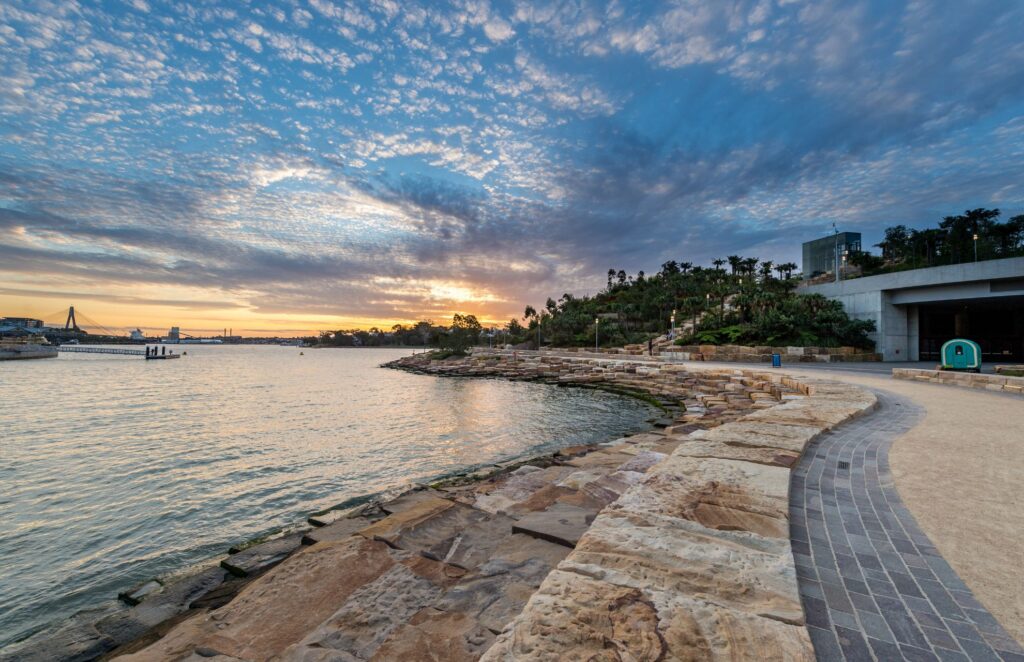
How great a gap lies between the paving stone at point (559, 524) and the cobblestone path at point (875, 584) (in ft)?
5.32

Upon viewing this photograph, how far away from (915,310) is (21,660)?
38.5m

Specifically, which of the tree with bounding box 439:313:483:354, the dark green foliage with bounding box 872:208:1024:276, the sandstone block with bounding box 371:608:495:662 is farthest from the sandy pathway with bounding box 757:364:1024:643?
the dark green foliage with bounding box 872:208:1024:276

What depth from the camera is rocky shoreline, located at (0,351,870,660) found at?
6.06ft

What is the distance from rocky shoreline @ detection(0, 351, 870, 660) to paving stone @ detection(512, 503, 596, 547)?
0.06 feet

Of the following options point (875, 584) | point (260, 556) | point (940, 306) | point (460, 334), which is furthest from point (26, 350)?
point (940, 306)

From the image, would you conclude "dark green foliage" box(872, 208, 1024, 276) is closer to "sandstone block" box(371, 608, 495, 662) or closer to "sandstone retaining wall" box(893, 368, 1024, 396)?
"sandstone retaining wall" box(893, 368, 1024, 396)

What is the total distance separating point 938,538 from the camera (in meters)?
2.82

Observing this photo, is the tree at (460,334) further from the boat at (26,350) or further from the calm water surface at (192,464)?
the boat at (26,350)

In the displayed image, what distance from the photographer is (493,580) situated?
300 centimetres

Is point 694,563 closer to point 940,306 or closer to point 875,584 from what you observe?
point 875,584

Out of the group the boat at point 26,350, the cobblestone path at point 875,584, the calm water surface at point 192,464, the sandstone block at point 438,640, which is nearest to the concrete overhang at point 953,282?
the calm water surface at point 192,464

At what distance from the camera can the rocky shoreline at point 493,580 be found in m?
1.85

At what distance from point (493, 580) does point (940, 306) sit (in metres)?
38.1

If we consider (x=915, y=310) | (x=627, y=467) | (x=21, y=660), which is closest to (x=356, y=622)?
(x=21, y=660)
